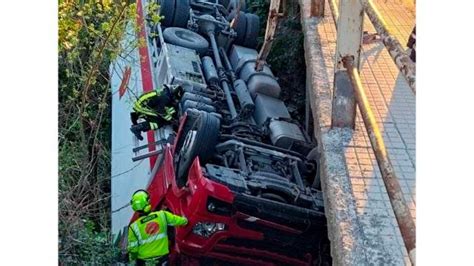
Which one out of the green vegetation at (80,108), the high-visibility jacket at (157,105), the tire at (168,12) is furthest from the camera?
the tire at (168,12)

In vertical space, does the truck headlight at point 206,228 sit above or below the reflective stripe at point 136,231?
above

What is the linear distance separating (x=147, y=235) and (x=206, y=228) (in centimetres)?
74

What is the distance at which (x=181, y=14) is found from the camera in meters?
9.50

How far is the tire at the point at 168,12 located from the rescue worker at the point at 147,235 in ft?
11.8

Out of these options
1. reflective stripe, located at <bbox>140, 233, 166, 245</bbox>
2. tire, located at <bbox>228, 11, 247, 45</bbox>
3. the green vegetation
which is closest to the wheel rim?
reflective stripe, located at <bbox>140, 233, 166, 245</bbox>

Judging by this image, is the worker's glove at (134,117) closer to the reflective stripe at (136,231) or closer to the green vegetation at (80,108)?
the green vegetation at (80,108)

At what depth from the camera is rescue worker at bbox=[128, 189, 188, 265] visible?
5.95 meters

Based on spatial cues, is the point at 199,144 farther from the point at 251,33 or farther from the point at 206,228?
the point at 251,33

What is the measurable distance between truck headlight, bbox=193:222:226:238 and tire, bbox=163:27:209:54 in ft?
12.0

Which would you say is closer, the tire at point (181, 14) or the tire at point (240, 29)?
the tire at point (181, 14)

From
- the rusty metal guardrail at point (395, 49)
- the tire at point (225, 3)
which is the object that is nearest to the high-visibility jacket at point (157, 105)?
the tire at point (225, 3)

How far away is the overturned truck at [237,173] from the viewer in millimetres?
5500
